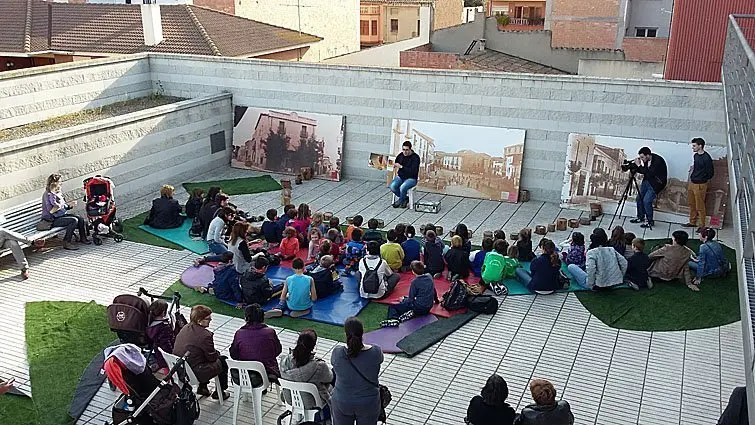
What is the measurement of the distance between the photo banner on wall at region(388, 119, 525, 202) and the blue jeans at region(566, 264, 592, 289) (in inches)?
172

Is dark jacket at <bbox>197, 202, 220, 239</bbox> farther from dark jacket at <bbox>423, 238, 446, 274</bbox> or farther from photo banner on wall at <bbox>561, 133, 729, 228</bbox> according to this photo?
photo banner on wall at <bbox>561, 133, 729, 228</bbox>

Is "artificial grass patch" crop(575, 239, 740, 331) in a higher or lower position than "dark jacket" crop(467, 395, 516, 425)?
lower

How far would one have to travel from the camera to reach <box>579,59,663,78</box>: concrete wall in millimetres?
23781

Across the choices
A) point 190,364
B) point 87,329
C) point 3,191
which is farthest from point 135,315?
point 3,191

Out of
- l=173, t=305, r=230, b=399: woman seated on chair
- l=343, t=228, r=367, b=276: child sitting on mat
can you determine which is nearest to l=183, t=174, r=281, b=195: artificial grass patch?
l=343, t=228, r=367, b=276: child sitting on mat

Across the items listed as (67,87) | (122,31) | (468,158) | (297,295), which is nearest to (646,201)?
(468,158)

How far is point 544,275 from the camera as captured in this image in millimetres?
11055

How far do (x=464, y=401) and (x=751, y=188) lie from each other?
4298mm

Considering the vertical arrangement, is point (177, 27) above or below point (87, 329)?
above

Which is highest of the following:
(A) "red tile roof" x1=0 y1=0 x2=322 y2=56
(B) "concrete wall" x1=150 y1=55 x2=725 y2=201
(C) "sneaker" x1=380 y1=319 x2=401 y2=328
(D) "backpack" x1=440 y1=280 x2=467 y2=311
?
(A) "red tile roof" x1=0 y1=0 x2=322 y2=56

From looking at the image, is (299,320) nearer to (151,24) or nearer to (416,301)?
(416,301)

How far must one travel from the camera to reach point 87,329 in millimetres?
9977

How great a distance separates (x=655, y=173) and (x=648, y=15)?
16.1 m

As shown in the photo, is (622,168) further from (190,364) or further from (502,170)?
(190,364)
